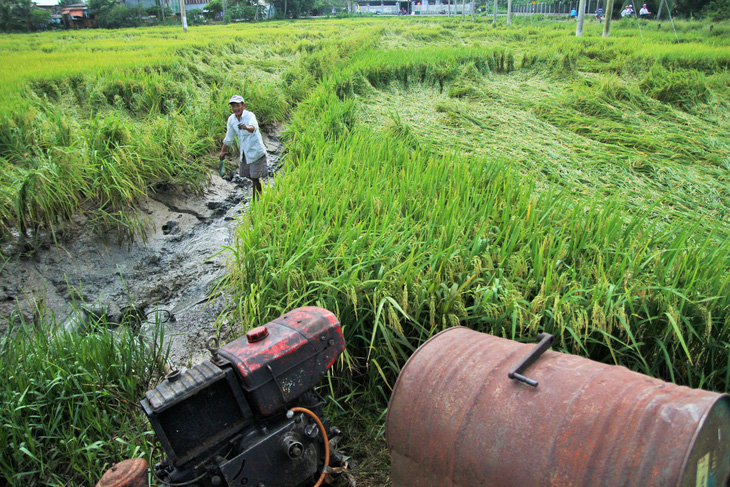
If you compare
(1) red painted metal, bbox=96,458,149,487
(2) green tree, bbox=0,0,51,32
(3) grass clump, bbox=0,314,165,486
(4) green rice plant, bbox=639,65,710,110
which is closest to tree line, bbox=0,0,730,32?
(2) green tree, bbox=0,0,51,32

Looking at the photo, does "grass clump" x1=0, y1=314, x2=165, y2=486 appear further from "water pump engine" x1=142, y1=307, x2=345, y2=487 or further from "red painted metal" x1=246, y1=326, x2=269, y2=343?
"red painted metal" x1=246, y1=326, x2=269, y2=343

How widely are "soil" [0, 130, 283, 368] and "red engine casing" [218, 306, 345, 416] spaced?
1199 mm

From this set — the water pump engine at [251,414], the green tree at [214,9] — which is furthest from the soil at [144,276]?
the green tree at [214,9]

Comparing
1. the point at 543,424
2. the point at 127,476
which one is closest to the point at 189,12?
the point at 127,476

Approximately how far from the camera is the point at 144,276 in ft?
11.4

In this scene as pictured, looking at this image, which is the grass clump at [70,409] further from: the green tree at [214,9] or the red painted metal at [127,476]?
the green tree at [214,9]

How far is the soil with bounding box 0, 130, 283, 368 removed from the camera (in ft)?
9.52

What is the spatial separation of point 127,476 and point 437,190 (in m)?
2.27

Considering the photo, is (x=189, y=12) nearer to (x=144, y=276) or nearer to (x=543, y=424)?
(x=144, y=276)

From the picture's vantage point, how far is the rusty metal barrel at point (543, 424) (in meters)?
0.96

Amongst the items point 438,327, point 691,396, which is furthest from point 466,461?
point 438,327

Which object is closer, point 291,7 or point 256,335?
point 256,335

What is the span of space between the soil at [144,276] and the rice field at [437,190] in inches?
7.9

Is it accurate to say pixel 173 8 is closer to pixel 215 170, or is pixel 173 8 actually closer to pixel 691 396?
pixel 215 170
